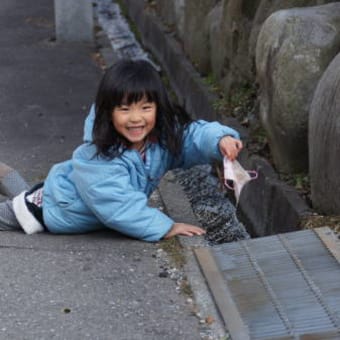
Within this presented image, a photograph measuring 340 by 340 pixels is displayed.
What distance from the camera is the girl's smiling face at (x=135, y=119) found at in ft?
14.1

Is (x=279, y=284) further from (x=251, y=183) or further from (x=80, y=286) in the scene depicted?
(x=251, y=183)

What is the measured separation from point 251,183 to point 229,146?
4.33ft

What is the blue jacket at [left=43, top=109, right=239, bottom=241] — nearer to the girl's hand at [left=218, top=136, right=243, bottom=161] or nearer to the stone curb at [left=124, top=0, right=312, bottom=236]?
the girl's hand at [left=218, top=136, right=243, bottom=161]

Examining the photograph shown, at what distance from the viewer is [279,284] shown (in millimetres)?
3816

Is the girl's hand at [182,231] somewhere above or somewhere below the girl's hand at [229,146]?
below

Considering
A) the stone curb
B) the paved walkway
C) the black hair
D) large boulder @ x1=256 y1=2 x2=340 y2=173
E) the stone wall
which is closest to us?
the paved walkway

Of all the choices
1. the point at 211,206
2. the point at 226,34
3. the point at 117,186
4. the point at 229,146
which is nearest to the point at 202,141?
the point at 229,146

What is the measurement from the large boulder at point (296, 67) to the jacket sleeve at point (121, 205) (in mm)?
1007

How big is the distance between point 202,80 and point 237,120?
147cm

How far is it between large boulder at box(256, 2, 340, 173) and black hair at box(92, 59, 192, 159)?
0.72 meters

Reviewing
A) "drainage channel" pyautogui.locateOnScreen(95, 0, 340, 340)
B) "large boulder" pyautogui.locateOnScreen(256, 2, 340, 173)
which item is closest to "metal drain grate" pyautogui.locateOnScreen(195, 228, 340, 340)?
"drainage channel" pyautogui.locateOnScreen(95, 0, 340, 340)

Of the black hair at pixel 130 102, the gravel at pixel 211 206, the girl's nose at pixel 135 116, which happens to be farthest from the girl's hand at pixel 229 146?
the gravel at pixel 211 206

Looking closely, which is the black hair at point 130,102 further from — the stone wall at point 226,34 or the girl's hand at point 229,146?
the stone wall at point 226,34

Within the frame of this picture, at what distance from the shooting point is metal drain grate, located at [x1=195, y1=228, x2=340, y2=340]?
3.41 m
